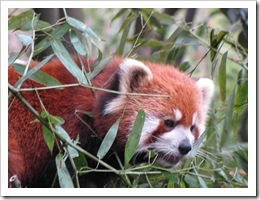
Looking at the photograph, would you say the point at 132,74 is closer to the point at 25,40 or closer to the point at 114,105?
the point at 114,105

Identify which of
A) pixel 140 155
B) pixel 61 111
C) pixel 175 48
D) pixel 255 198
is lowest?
pixel 255 198

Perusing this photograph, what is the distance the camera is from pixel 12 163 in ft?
9.89

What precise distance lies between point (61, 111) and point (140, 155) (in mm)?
592

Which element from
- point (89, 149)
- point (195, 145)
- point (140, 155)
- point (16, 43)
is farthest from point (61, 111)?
point (16, 43)

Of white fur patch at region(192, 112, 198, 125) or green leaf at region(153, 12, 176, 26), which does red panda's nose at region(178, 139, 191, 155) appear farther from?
green leaf at region(153, 12, 176, 26)

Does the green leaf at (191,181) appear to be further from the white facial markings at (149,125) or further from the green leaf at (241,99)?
the green leaf at (241,99)

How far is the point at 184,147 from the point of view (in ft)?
11.2

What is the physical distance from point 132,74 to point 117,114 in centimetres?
27

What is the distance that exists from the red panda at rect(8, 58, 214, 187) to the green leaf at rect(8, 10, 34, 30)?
14.4 inches

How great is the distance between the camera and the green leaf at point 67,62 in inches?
123

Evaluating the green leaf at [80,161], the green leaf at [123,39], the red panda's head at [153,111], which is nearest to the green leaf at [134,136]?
the green leaf at [80,161]

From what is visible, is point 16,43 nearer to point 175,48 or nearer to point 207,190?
point 175,48

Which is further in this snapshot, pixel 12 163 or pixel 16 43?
pixel 16 43

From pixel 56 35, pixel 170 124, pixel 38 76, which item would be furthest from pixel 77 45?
pixel 170 124
